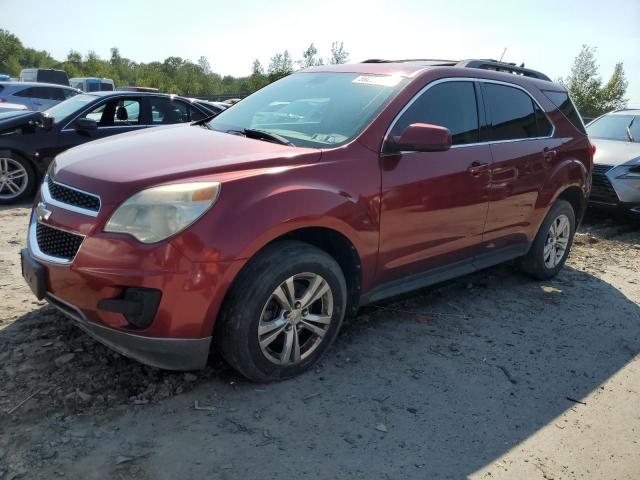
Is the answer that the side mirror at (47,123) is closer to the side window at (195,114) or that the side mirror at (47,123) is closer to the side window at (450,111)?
the side window at (195,114)

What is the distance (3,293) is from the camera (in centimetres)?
382

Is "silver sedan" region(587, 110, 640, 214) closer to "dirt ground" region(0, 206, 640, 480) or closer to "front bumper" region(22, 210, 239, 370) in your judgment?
"dirt ground" region(0, 206, 640, 480)

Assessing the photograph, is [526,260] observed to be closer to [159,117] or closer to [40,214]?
[40,214]

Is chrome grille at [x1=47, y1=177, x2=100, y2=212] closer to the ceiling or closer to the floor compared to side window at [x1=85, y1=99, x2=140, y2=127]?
closer to the floor

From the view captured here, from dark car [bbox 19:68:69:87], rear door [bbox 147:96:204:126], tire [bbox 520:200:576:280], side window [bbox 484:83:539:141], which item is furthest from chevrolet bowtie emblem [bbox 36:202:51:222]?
dark car [bbox 19:68:69:87]

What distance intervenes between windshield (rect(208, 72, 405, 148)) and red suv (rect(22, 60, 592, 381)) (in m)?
0.02

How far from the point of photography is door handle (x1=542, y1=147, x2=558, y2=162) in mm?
4500

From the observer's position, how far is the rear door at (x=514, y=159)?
13.4ft

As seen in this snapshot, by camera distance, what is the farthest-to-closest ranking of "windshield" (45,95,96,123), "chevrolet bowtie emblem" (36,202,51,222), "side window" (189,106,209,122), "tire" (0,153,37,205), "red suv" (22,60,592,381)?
"side window" (189,106,209,122) < "windshield" (45,95,96,123) < "tire" (0,153,37,205) < "chevrolet bowtie emblem" (36,202,51,222) < "red suv" (22,60,592,381)

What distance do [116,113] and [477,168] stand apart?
552 cm

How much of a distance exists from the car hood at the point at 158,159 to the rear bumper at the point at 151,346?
0.62m

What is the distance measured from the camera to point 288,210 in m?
2.74

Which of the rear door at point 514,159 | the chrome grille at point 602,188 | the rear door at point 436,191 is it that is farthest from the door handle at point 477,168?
the chrome grille at point 602,188

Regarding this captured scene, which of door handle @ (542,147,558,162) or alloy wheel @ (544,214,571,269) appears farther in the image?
alloy wheel @ (544,214,571,269)
